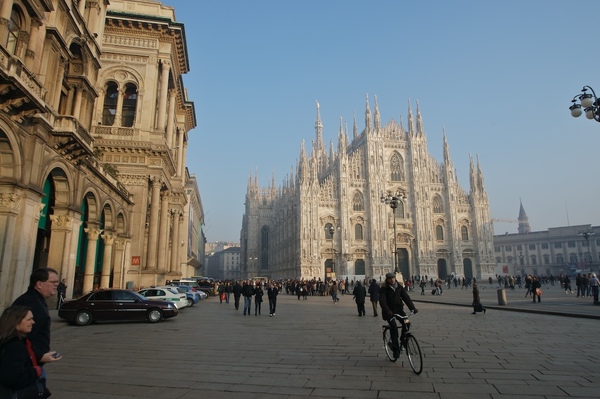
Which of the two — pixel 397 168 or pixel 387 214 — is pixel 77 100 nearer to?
pixel 387 214

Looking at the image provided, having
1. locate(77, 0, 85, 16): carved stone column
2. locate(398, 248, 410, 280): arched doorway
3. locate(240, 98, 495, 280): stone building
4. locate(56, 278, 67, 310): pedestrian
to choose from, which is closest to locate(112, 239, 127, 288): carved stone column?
locate(56, 278, 67, 310): pedestrian

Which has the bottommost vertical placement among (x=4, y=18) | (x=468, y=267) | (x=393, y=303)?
(x=393, y=303)

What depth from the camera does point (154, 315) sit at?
15.1 meters

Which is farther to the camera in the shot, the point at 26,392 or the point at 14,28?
the point at 14,28

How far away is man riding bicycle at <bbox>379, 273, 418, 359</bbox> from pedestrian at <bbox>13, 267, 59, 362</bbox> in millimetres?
5353

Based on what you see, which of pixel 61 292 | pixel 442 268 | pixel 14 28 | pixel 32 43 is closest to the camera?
pixel 14 28

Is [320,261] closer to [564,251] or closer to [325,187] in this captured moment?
[325,187]

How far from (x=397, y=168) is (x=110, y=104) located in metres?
47.5

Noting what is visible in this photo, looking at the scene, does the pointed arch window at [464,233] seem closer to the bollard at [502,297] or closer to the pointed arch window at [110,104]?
the bollard at [502,297]

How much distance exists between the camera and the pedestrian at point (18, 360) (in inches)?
116

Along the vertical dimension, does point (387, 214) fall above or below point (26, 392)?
above

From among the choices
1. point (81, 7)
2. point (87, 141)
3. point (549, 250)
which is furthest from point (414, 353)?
point (549, 250)

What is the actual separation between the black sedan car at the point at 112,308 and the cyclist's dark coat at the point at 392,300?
10.3 metres

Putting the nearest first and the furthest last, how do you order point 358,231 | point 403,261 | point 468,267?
point 358,231
point 403,261
point 468,267
